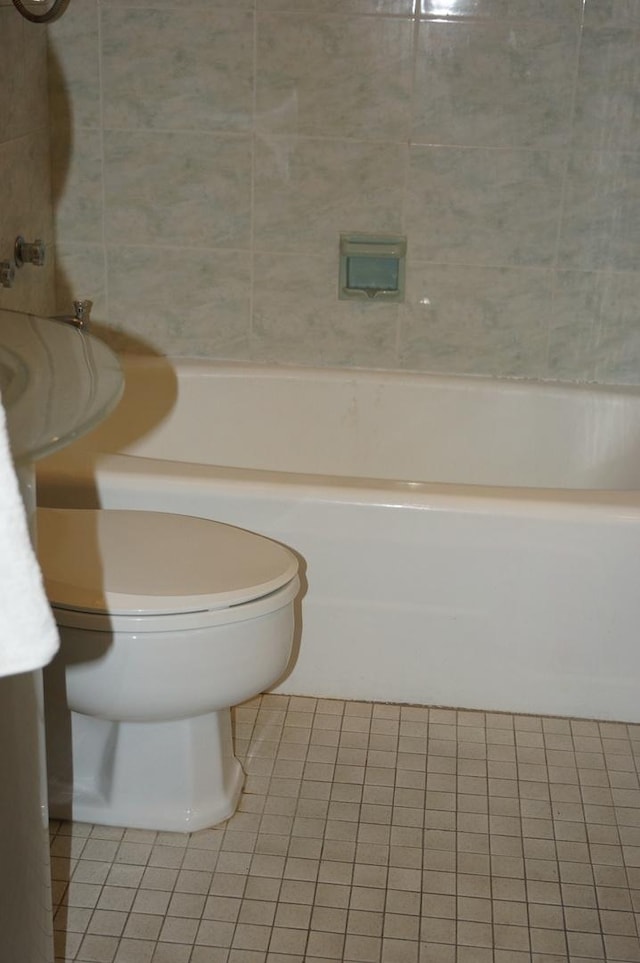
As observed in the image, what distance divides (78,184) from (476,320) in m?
0.95

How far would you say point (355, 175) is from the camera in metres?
2.56

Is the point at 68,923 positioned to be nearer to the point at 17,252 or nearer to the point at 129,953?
the point at 129,953

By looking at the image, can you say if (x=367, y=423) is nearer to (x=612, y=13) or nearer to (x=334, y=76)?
(x=334, y=76)

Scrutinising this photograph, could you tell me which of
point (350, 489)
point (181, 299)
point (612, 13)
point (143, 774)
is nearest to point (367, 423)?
point (181, 299)

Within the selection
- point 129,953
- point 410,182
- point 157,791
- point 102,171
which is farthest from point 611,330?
point 129,953

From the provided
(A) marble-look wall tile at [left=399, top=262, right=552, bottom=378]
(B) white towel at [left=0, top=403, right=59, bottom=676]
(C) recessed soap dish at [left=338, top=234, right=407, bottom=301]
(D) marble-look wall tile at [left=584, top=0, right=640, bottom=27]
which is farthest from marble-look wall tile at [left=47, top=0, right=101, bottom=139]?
(B) white towel at [left=0, top=403, right=59, bottom=676]

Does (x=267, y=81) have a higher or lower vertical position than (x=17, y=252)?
higher

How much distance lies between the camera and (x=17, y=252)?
2.33 meters

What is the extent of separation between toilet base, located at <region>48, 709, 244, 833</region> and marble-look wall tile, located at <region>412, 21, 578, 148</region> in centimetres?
139

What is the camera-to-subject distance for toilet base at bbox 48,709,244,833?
1794 millimetres

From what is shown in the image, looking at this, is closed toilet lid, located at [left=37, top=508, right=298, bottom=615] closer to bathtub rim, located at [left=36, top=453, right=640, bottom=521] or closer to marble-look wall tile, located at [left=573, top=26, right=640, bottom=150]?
bathtub rim, located at [left=36, top=453, right=640, bottom=521]

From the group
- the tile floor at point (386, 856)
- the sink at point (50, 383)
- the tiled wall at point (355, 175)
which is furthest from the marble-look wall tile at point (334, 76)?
the sink at point (50, 383)

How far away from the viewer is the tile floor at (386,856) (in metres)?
1.60

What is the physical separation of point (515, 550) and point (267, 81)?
46.6 inches
